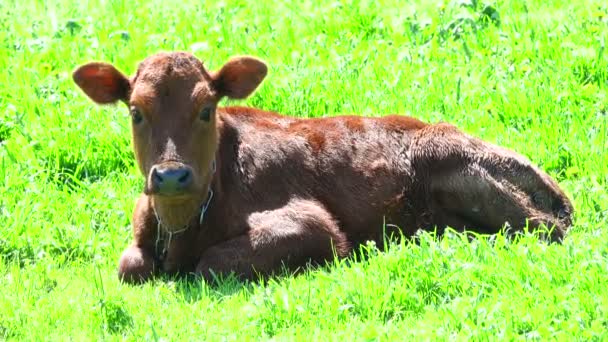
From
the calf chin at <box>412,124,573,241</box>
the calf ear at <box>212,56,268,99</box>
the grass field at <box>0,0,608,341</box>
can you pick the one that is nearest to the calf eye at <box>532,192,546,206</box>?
the calf chin at <box>412,124,573,241</box>

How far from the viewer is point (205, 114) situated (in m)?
9.57

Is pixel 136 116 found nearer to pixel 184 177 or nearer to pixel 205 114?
pixel 205 114

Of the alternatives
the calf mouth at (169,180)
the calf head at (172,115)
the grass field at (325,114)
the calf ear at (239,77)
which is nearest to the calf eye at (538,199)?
the grass field at (325,114)

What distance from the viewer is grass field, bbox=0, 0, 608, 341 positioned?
7957mm

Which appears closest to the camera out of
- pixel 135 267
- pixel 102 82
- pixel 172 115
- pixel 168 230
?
pixel 172 115

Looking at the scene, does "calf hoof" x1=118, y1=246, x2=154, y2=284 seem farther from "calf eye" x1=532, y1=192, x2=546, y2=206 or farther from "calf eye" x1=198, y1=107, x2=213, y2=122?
"calf eye" x1=532, y1=192, x2=546, y2=206

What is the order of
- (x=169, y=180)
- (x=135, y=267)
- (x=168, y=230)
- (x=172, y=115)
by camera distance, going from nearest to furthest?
(x=169, y=180)
(x=172, y=115)
(x=135, y=267)
(x=168, y=230)

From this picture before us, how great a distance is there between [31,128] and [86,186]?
1.05 metres

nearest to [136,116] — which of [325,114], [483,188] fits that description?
[483,188]

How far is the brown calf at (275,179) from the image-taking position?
942 cm

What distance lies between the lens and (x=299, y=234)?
9609 millimetres

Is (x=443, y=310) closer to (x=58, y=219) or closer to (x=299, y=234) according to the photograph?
(x=299, y=234)

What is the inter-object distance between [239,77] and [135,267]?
1.68 metres

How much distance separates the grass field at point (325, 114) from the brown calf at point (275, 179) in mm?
336
